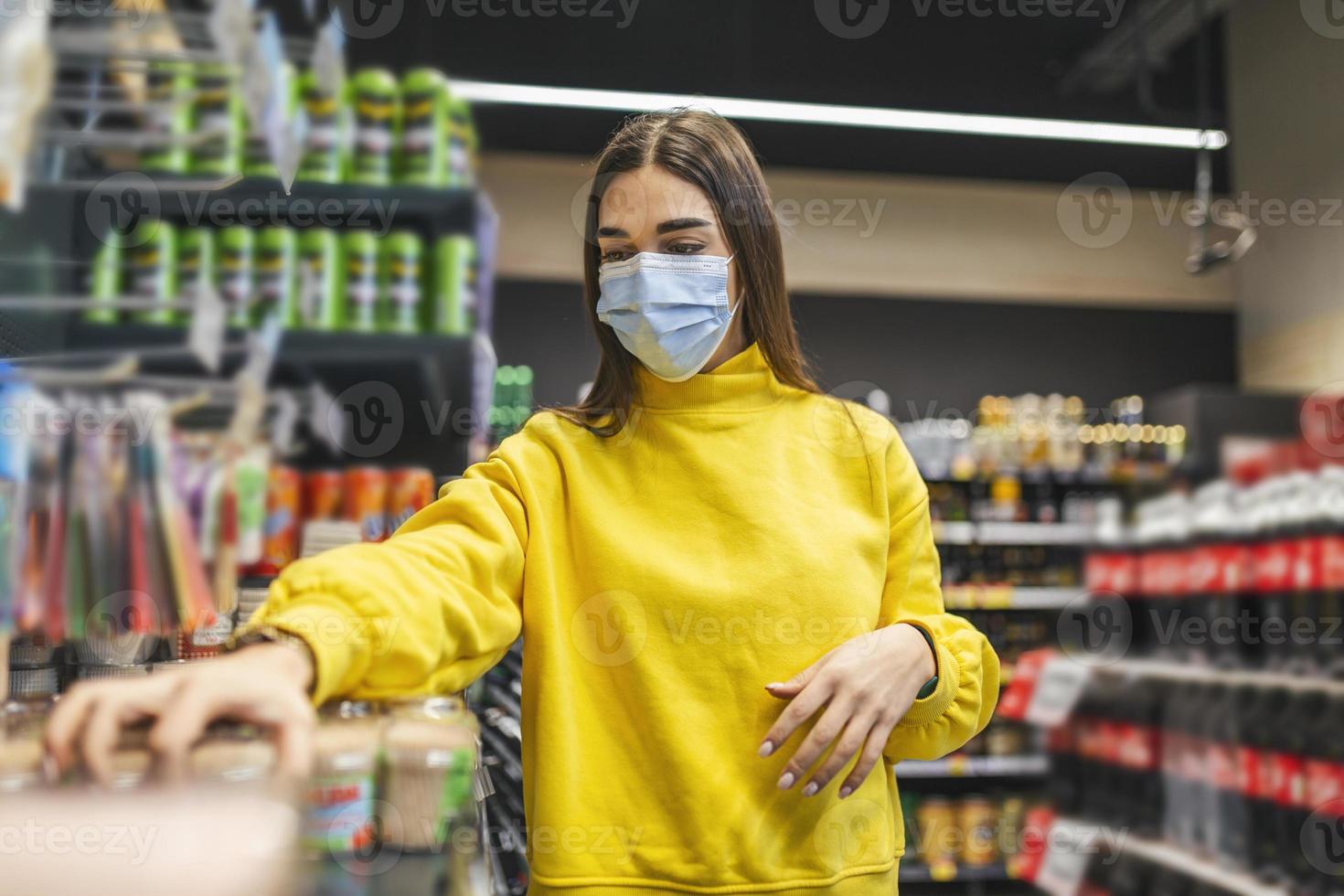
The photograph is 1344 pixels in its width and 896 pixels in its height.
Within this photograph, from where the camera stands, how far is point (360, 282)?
2316 millimetres

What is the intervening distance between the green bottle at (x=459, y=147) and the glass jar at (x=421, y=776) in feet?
5.64

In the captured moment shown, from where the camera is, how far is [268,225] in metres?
2.29

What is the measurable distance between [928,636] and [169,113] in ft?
5.83

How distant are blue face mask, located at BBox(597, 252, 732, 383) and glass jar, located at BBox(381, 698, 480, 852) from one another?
0.46 meters

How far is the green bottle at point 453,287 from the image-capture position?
2.38 meters

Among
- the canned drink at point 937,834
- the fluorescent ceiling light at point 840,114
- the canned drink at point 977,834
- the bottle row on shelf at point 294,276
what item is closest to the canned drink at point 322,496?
the bottle row on shelf at point 294,276

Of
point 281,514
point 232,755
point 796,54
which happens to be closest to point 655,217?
point 232,755

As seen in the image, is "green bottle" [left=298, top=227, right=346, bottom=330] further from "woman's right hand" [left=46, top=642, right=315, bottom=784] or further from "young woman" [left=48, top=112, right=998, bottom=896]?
"woman's right hand" [left=46, top=642, right=315, bottom=784]

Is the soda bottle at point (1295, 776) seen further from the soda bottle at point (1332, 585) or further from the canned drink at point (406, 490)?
the canned drink at point (406, 490)

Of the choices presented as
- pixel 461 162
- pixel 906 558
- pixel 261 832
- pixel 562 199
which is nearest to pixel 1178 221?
pixel 562 199

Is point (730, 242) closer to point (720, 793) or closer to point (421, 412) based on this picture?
point (720, 793)

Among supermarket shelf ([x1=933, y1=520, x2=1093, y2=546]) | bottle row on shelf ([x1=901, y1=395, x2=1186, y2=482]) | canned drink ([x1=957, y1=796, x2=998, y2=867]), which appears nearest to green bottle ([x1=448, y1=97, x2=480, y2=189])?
bottle row on shelf ([x1=901, y1=395, x2=1186, y2=482])

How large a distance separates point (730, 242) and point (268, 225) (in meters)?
1.49

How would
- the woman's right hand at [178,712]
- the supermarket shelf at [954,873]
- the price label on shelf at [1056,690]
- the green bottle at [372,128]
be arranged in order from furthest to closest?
1. the supermarket shelf at [954,873]
2. the price label on shelf at [1056,690]
3. the green bottle at [372,128]
4. the woman's right hand at [178,712]
